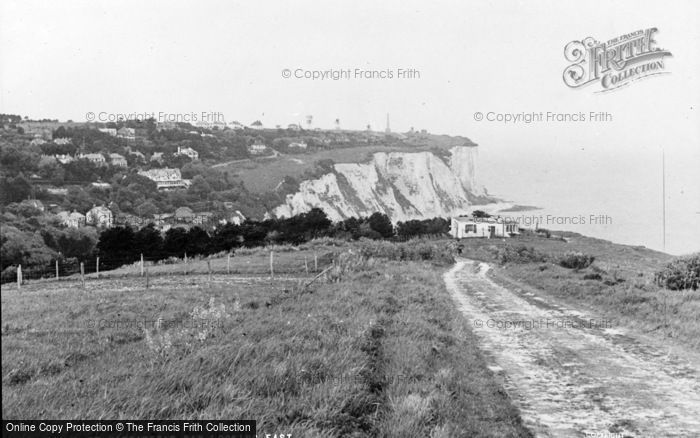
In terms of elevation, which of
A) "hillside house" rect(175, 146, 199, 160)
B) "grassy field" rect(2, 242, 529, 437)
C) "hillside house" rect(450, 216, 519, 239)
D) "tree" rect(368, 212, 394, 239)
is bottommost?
"hillside house" rect(450, 216, 519, 239)

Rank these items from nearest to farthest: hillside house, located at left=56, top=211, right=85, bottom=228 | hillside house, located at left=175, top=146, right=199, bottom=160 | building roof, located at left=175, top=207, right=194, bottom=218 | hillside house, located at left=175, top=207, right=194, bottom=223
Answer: hillside house, located at left=56, top=211, right=85, bottom=228, hillside house, located at left=175, top=207, right=194, bottom=223, building roof, located at left=175, top=207, right=194, bottom=218, hillside house, located at left=175, top=146, right=199, bottom=160

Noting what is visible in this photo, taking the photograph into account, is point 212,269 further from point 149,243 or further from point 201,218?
point 201,218

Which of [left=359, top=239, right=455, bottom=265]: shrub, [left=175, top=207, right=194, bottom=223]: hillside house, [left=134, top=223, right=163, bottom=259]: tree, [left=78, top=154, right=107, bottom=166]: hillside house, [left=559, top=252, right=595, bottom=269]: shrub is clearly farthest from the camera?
[left=78, top=154, right=107, bottom=166]: hillside house

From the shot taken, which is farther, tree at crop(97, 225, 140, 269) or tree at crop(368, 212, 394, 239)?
tree at crop(368, 212, 394, 239)

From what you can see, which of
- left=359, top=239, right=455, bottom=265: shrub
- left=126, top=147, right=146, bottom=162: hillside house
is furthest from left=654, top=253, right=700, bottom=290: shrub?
A: left=126, top=147, right=146, bottom=162: hillside house

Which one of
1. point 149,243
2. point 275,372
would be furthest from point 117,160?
point 275,372

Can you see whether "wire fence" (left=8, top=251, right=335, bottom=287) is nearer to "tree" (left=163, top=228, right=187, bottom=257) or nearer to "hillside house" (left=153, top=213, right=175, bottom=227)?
"tree" (left=163, top=228, right=187, bottom=257)
